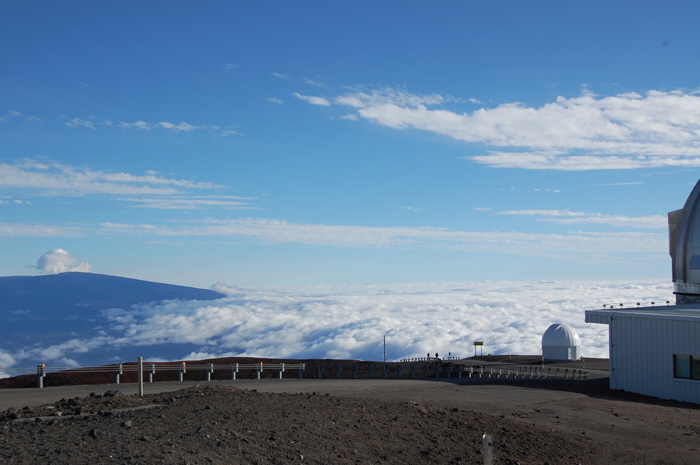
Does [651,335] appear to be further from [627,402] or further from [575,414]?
[575,414]

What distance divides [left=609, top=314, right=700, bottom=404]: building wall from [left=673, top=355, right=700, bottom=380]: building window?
0.46 ft

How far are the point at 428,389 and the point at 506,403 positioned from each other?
3.90 meters

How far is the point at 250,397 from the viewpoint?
14484 millimetres

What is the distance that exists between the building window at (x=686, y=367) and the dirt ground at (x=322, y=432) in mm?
3240

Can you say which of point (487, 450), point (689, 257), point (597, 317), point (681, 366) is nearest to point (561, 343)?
point (689, 257)

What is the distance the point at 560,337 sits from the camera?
4991 centimetres

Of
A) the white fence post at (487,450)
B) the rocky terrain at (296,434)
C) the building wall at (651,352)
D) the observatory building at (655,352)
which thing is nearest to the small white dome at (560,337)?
the observatory building at (655,352)

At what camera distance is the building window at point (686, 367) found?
20.5 m

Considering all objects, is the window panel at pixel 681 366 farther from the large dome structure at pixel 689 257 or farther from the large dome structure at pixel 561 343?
the large dome structure at pixel 561 343

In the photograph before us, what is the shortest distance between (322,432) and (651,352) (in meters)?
16.3

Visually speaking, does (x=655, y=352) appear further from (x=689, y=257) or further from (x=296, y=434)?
(x=296, y=434)

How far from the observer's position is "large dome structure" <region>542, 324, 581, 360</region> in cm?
4966

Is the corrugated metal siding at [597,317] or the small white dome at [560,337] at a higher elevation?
the corrugated metal siding at [597,317]

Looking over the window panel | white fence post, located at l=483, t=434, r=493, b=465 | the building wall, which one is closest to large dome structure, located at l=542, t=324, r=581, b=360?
the building wall
